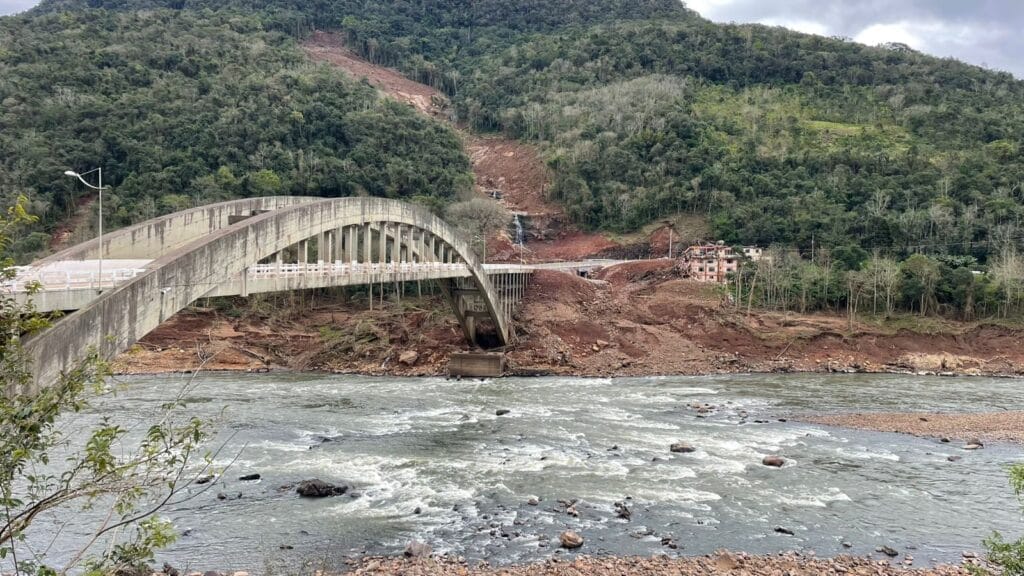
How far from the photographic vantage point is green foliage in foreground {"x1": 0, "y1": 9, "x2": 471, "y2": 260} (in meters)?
65.4

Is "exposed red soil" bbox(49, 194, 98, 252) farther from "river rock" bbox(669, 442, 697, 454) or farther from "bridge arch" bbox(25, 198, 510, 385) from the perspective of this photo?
"river rock" bbox(669, 442, 697, 454)

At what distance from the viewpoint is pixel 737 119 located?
306 feet

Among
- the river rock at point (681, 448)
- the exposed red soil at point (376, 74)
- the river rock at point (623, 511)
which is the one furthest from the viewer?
the exposed red soil at point (376, 74)

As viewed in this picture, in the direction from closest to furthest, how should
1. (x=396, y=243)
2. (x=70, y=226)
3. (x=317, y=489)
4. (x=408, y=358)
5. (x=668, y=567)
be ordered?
1. (x=668, y=567)
2. (x=317, y=489)
3. (x=396, y=243)
4. (x=408, y=358)
5. (x=70, y=226)

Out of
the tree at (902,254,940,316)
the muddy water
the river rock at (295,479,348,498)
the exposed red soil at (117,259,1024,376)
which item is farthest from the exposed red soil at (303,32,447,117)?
the river rock at (295,479,348,498)

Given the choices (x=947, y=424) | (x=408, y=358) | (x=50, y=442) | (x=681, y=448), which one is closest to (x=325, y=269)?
(x=681, y=448)

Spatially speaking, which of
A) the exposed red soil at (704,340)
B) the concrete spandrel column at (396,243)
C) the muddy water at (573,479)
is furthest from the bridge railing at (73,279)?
the exposed red soil at (704,340)

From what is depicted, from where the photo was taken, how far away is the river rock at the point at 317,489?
1938 cm

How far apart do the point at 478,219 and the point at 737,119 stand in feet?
146

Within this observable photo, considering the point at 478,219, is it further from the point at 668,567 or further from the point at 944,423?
the point at 668,567

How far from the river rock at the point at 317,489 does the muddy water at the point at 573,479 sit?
347mm

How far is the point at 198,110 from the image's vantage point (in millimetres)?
77000

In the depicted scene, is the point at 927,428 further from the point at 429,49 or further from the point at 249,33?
the point at 429,49

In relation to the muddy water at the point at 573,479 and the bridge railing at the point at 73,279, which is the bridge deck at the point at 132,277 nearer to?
the bridge railing at the point at 73,279
